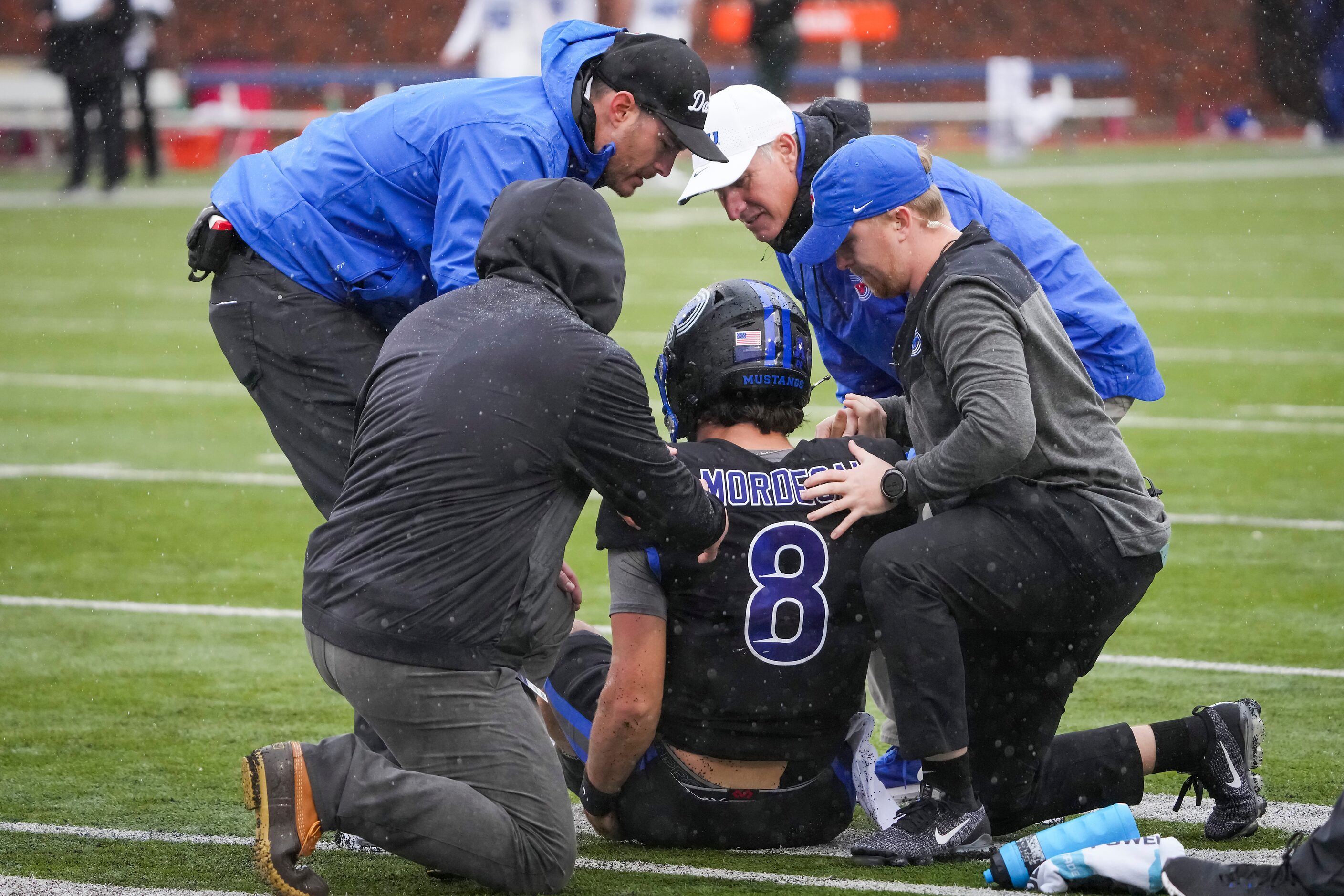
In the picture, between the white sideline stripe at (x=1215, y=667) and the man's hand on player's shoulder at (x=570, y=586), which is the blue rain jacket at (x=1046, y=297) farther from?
the white sideline stripe at (x=1215, y=667)

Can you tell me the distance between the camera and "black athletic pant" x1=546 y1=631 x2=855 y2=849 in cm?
414

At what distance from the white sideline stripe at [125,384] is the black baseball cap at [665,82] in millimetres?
7770

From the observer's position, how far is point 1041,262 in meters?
4.70

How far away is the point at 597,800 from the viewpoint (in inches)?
167

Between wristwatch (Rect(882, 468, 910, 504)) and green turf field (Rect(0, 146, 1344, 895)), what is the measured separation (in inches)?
33.6

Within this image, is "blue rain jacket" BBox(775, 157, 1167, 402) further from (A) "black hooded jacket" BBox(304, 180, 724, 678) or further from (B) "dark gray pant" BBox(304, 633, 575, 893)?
(B) "dark gray pant" BBox(304, 633, 575, 893)

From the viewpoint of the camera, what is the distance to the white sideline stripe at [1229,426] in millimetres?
10180

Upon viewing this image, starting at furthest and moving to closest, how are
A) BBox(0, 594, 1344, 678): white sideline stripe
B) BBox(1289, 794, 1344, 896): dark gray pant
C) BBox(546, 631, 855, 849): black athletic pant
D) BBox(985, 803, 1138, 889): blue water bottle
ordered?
BBox(0, 594, 1344, 678): white sideline stripe < BBox(546, 631, 855, 849): black athletic pant < BBox(985, 803, 1138, 889): blue water bottle < BBox(1289, 794, 1344, 896): dark gray pant

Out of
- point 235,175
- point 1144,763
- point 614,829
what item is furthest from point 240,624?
point 1144,763

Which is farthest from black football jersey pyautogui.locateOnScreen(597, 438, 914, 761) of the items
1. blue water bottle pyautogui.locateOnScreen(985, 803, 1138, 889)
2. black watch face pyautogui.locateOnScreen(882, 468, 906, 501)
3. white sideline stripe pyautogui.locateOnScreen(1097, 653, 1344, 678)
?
white sideline stripe pyautogui.locateOnScreen(1097, 653, 1344, 678)

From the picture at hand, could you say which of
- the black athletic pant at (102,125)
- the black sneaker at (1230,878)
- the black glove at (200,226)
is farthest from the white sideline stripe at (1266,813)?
the black athletic pant at (102,125)

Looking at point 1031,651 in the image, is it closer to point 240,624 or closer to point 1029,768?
point 1029,768

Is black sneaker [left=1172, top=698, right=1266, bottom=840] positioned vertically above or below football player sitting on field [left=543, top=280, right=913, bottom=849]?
below

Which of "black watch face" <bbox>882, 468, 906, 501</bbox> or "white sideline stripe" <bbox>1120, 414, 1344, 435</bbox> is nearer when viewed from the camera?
"black watch face" <bbox>882, 468, 906, 501</bbox>
